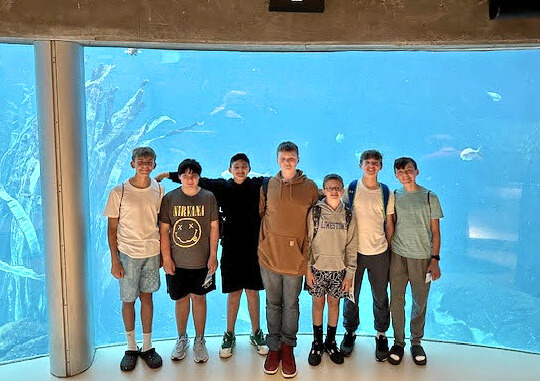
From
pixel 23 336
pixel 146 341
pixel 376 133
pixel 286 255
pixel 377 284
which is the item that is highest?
pixel 376 133

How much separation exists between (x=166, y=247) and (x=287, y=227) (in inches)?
31.1

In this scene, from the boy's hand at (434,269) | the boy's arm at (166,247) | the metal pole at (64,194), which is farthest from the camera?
the boy's hand at (434,269)

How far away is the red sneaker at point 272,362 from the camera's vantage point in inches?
111

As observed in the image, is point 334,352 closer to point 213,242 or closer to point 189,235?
point 213,242

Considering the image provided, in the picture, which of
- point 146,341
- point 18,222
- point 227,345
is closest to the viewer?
point 146,341

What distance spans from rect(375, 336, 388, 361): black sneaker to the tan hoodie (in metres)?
0.81

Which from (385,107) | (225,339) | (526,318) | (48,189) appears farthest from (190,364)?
(385,107)

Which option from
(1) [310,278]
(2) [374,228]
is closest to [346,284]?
(1) [310,278]

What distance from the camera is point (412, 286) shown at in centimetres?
301

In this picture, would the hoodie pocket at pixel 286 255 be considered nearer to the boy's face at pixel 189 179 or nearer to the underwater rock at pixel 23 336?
the boy's face at pixel 189 179

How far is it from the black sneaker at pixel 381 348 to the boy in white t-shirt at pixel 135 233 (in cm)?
149

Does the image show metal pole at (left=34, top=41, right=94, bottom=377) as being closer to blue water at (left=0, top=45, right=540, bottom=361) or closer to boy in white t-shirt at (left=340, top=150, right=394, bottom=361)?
blue water at (left=0, top=45, right=540, bottom=361)

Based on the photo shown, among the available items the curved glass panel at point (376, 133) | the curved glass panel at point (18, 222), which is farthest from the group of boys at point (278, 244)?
the curved glass panel at point (18, 222)

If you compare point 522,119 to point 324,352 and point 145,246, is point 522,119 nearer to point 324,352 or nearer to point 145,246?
point 324,352
